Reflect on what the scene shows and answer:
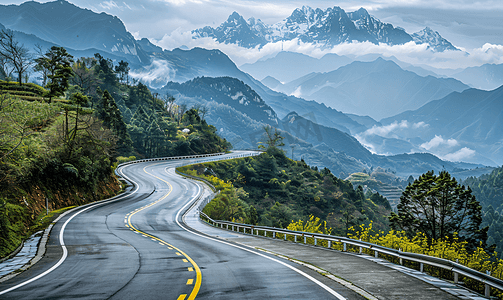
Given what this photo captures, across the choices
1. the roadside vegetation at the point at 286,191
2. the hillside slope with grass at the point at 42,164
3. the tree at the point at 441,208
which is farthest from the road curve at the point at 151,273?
the roadside vegetation at the point at 286,191

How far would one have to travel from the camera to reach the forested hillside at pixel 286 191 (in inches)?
3187

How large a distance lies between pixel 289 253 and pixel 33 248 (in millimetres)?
11262

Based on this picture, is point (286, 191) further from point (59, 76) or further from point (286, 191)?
point (59, 76)

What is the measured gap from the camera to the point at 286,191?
102875mm

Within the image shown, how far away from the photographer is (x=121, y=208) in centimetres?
3547

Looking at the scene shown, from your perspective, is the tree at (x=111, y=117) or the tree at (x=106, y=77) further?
the tree at (x=106, y=77)

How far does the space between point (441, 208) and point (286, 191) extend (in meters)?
68.7

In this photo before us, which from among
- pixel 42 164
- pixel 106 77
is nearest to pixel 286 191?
pixel 106 77

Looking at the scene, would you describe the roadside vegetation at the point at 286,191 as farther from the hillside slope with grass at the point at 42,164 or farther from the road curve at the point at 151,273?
the road curve at the point at 151,273

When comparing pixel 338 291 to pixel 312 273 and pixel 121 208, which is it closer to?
pixel 312 273

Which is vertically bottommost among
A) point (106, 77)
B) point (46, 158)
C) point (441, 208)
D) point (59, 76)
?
point (441, 208)

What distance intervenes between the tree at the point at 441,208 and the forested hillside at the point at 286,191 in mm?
34145

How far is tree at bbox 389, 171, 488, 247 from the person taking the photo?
113ft

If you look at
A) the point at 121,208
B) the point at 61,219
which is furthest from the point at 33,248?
the point at 121,208
